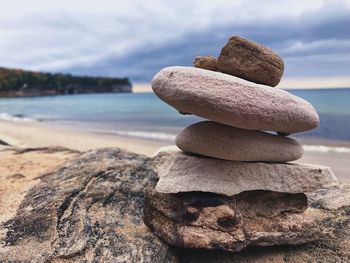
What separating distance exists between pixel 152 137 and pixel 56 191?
1144 centimetres

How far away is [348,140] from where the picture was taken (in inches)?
563

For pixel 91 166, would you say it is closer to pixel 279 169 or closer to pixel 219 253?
pixel 219 253

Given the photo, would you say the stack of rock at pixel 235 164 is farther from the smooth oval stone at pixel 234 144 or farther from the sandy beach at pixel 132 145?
the sandy beach at pixel 132 145

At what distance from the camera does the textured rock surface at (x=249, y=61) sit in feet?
11.6

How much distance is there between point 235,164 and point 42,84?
347 ft

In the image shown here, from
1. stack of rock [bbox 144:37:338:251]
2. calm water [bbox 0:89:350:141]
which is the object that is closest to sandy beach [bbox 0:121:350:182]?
calm water [bbox 0:89:350:141]

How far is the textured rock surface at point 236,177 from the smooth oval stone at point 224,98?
505 mm

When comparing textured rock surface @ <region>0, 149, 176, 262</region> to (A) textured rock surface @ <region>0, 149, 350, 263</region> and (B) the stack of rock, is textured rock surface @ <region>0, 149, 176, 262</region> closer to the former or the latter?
(A) textured rock surface @ <region>0, 149, 350, 263</region>

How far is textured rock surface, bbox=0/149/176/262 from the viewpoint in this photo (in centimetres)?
332

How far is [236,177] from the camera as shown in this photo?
3637 mm

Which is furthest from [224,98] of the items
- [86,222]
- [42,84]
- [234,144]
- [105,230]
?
[42,84]

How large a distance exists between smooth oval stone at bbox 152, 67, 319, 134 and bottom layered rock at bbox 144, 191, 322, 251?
2.59 ft

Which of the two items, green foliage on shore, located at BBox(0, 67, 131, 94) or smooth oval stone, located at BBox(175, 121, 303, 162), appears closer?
smooth oval stone, located at BBox(175, 121, 303, 162)

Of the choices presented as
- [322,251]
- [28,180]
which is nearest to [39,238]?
[28,180]
